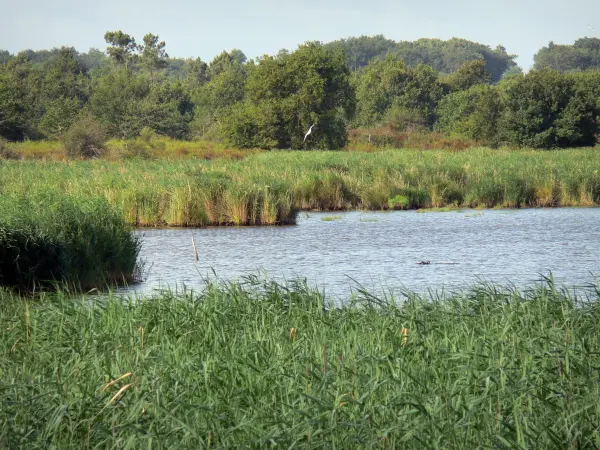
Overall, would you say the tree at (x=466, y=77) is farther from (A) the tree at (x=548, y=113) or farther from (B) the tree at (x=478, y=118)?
(A) the tree at (x=548, y=113)

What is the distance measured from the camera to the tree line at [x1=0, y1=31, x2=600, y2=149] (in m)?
53.2

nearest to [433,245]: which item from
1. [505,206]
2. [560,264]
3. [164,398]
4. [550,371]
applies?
[560,264]

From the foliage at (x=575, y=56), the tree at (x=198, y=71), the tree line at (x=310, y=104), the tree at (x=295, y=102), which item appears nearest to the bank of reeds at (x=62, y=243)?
the tree line at (x=310, y=104)

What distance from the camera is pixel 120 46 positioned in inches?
3964

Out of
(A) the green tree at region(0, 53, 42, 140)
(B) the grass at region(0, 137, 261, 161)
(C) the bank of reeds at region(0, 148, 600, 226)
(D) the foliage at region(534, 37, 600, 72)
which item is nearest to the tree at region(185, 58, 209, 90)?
(A) the green tree at region(0, 53, 42, 140)

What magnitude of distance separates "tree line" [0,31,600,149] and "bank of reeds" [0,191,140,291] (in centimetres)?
3461

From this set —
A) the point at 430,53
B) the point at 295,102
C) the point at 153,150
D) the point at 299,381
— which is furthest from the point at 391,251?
the point at 430,53

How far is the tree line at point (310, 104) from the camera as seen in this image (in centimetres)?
5322

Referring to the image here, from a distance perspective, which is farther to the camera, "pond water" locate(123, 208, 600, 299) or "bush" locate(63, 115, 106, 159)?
"bush" locate(63, 115, 106, 159)

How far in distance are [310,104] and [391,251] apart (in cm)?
3762

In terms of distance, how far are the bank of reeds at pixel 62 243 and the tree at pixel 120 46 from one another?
8761cm

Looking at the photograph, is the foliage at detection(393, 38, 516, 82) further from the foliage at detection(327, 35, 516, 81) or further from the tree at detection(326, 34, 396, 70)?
the tree at detection(326, 34, 396, 70)

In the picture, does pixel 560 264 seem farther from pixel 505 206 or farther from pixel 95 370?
pixel 505 206

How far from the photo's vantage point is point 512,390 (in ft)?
17.4
